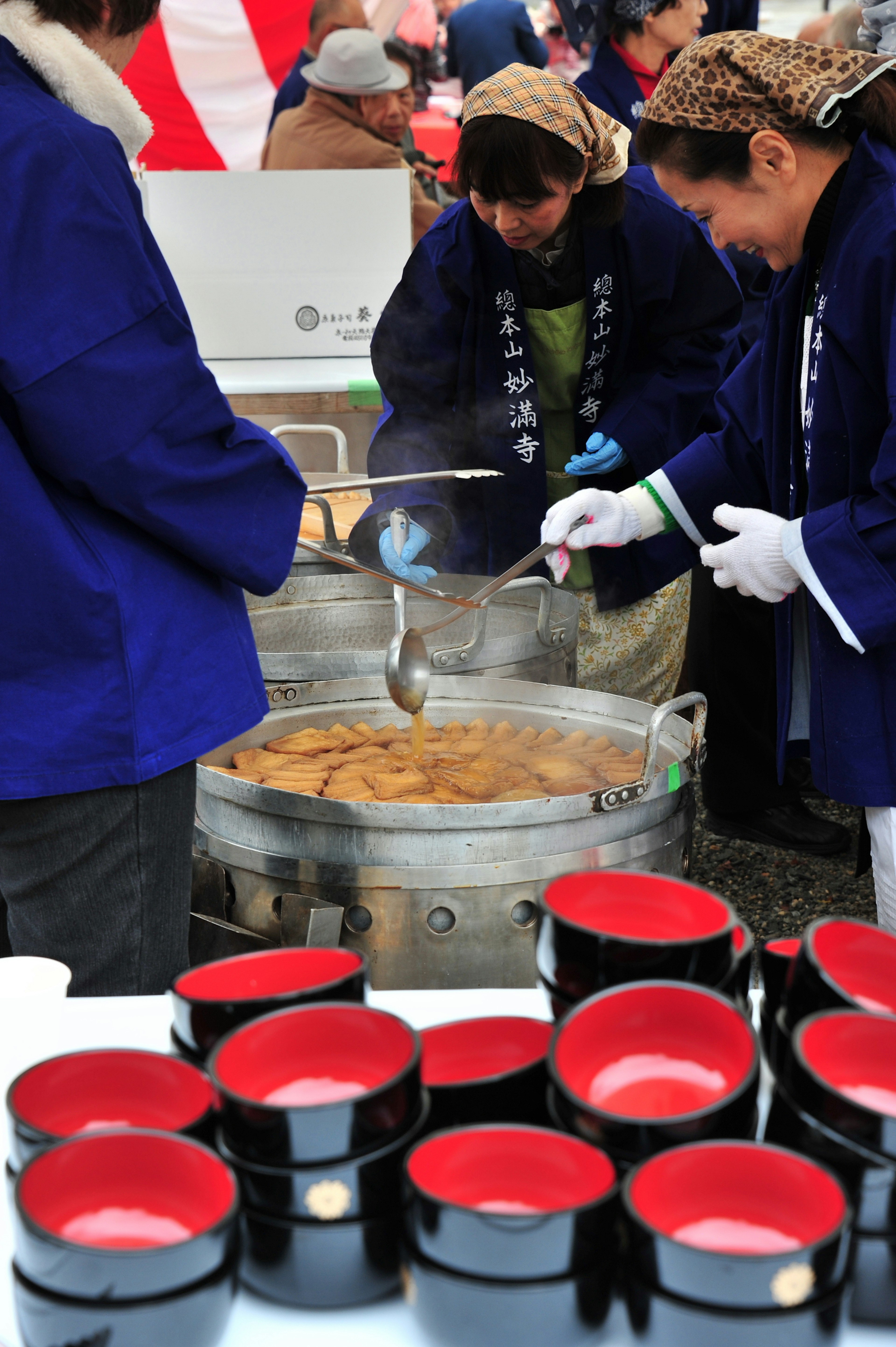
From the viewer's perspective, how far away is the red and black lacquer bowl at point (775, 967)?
3.34 ft

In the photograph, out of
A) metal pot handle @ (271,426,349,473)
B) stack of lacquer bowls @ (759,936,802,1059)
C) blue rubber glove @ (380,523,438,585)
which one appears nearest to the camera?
stack of lacquer bowls @ (759,936,802,1059)

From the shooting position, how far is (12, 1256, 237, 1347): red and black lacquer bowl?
736 mm

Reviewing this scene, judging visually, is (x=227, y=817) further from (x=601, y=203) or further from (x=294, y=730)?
(x=601, y=203)

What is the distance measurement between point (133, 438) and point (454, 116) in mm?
6718

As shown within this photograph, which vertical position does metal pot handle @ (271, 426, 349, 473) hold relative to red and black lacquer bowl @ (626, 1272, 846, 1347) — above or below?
above

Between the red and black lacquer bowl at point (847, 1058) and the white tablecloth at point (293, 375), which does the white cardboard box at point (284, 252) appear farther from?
the red and black lacquer bowl at point (847, 1058)

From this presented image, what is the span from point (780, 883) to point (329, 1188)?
3555mm

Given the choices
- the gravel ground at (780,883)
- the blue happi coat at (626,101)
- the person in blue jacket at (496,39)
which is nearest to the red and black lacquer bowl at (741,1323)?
the gravel ground at (780,883)

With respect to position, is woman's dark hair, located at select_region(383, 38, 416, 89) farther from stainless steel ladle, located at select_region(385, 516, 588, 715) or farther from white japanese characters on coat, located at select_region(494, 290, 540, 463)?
stainless steel ladle, located at select_region(385, 516, 588, 715)

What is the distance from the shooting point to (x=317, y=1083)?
93cm

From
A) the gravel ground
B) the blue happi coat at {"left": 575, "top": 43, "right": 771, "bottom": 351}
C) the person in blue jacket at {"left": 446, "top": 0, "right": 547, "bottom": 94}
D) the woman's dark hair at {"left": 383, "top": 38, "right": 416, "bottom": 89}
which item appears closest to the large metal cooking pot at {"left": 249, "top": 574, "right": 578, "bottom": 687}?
the gravel ground

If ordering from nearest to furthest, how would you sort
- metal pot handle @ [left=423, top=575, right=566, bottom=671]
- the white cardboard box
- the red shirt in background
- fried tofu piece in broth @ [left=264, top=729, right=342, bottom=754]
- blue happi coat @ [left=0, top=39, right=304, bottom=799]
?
blue happi coat @ [left=0, top=39, right=304, bottom=799]
fried tofu piece in broth @ [left=264, top=729, right=342, bottom=754]
metal pot handle @ [left=423, top=575, right=566, bottom=671]
the red shirt in background
the white cardboard box

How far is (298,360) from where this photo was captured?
5.11 meters

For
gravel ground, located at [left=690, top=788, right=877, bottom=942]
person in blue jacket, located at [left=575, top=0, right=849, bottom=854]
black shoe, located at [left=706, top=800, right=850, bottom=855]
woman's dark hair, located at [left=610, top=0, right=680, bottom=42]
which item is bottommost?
gravel ground, located at [left=690, top=788, right=877, bottom=942]
